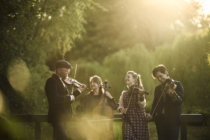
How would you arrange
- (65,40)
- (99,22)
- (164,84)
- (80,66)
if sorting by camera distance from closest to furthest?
1. (164,84)
2. (65,40)
3. (80,66)
4. (99,22)

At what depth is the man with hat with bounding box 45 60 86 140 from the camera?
3.89 metres

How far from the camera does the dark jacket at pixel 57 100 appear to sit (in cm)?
389

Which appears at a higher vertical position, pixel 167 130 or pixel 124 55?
pixel 124 55

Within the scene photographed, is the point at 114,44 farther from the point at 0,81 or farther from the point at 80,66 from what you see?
the point at 0,81

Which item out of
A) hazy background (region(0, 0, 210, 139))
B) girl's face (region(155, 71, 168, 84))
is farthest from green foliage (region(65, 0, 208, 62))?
girl's face (region(155, 71, 168, 84))

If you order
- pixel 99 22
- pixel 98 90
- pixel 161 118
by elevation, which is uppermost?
pixel 99 22

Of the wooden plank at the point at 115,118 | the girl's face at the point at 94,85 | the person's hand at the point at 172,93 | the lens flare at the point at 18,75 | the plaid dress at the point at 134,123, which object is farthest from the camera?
the lens flare at the point at 18,75

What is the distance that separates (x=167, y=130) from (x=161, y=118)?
0.20m

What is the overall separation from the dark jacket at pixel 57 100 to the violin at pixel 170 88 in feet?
4.80

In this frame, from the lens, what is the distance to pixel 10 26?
22.7 ft

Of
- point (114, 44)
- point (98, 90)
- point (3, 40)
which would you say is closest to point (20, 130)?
point (3, 40)

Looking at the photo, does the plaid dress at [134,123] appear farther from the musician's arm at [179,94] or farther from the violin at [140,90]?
the musician's arm at [179,94]

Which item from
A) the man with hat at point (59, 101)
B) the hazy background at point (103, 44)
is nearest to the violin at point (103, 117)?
the man with hat at point (59, 101)

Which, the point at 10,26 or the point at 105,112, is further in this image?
the point at 10,26
